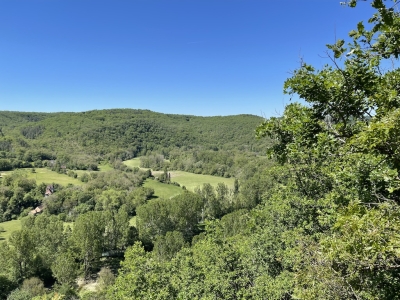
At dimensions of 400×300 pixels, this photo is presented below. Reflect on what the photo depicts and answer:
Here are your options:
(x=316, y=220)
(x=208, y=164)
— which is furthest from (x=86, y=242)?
(x=208, y=164)

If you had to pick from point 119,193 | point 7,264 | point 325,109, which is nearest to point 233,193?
point 119,193

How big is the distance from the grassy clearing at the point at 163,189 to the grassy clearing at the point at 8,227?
154 feet

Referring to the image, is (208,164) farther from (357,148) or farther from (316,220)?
(357,148)

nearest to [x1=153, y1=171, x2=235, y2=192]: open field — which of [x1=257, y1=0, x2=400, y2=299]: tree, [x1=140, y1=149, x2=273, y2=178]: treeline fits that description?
[x1=140, y1=149, x2=273, y2=178]: treeline

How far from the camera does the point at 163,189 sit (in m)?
118

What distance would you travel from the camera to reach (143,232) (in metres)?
64.8

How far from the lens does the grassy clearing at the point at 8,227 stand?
236 ft

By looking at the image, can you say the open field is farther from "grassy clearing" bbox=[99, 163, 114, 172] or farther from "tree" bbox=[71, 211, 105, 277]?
"tree" bbox=[71, 211, 105, 277]

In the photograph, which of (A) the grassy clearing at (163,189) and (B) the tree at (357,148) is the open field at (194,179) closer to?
(A) the grassy clearing at (163,189)

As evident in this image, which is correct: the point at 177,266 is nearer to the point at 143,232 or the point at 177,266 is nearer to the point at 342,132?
the point at 342,132

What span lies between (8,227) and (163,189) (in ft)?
185

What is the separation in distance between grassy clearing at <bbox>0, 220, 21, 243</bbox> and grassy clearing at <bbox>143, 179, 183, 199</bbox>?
46.9 metres

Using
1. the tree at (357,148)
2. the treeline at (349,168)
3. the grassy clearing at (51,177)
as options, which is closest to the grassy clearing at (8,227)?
the grassy clearing at (51,177)

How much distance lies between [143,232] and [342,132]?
63.0 metres
